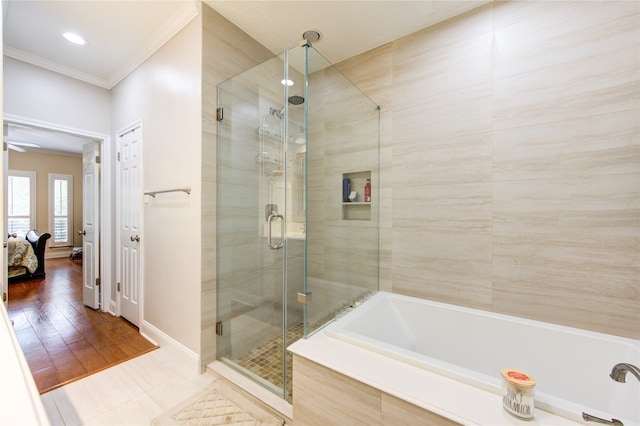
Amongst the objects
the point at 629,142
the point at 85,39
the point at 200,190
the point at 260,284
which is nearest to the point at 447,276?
the point at 629,142

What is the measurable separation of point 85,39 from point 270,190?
2.12 meters

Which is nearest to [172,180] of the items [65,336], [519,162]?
[65,336]

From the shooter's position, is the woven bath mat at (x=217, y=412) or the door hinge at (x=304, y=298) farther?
the door hinge at (x=304, y=298)

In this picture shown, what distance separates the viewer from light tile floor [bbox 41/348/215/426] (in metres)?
1.51

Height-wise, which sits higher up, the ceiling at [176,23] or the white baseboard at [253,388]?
the ceiling at [176,23]

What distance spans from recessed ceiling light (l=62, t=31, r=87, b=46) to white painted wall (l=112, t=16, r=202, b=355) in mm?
403

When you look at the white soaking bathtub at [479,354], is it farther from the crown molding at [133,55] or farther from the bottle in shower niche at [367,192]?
Answer: the crown molding at [133,55]

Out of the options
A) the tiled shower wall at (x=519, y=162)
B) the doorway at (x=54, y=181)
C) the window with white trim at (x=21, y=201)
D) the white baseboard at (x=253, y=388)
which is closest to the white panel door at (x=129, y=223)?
the white baseboard at (x=253, y=388)

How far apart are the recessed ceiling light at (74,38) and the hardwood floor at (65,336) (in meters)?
2.60

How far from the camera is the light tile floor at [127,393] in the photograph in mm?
1514

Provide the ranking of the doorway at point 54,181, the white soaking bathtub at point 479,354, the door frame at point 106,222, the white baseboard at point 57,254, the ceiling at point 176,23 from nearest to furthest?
the white soaking bathtub at point 479,354
the ceiling at point 176,23
the door frame at point 106,222
the doorway at point 54,181
the white baseboard at point 57,254

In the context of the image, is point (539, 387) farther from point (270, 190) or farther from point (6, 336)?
point (6, 336)

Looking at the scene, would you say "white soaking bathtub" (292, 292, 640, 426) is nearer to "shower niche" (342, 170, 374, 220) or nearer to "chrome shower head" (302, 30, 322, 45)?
"shower niche" (342, 170, 374, 220)

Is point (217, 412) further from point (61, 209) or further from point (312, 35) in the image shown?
point (61, 209)
